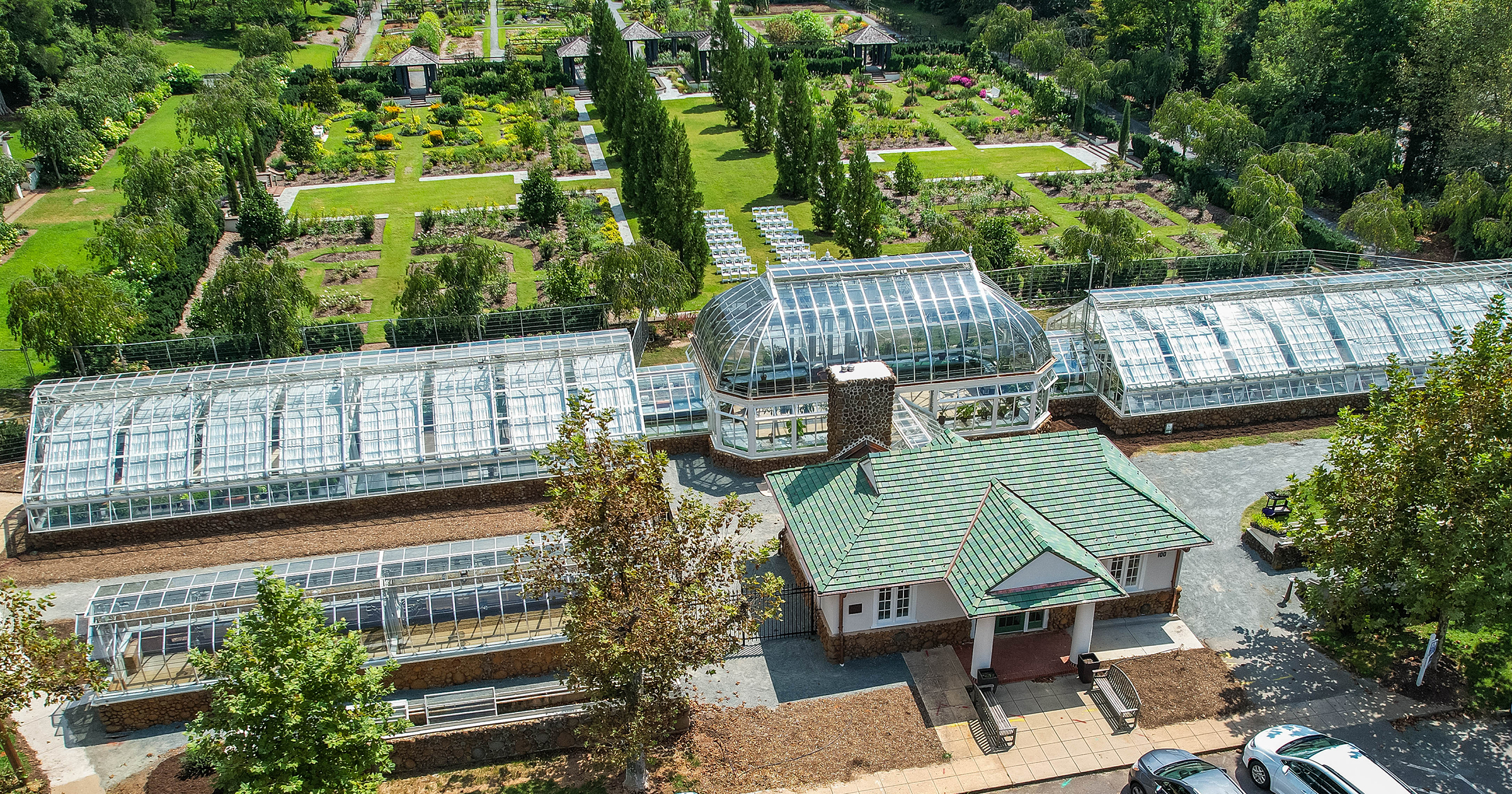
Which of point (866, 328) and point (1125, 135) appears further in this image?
point (1125, 135)

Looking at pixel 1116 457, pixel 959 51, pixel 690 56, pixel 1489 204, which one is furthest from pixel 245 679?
pixel 959 51

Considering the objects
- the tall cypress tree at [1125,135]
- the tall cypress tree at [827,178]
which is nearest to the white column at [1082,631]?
the tall cypress tree at [827,178]

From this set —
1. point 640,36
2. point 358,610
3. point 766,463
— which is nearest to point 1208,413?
point 766,463

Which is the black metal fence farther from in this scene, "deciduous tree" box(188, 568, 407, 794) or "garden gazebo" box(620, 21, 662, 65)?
"garden gazebo" box(620, 21, 662, 65)

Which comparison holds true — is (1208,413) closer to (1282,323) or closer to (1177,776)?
(1282,323)

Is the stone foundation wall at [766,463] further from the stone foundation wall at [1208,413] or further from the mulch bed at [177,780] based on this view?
the mulch bed at [177,780]

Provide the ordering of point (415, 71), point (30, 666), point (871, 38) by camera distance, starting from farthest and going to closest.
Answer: point (871, 38) < point (415, 71) < point (30, 666)

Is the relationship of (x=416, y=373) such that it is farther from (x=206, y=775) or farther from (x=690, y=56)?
(x=690, y=56)
